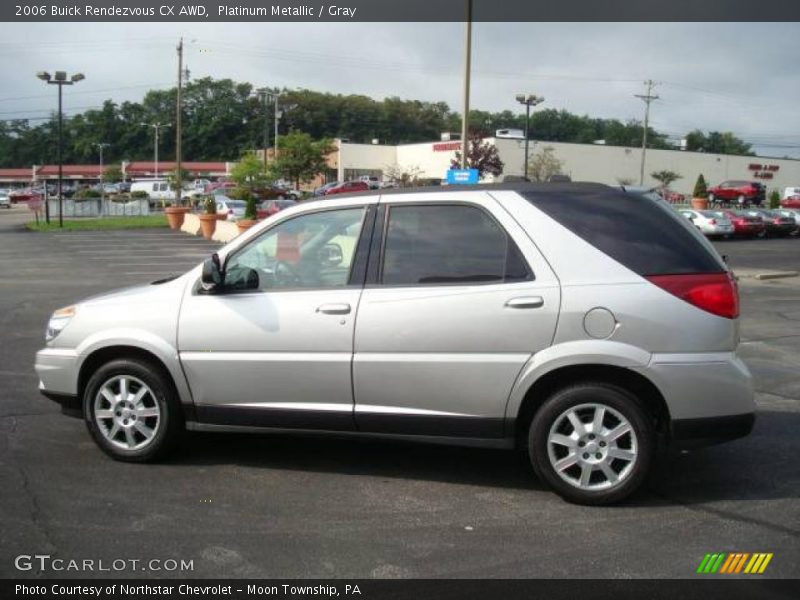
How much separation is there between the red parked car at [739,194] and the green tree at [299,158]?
32.2 metres

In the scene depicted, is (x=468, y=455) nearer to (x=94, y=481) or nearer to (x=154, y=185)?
(x=94, y=481)

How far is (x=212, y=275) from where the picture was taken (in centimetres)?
492

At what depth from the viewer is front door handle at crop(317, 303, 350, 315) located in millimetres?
4711

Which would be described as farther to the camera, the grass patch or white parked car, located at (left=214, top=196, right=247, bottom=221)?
white parked car, located at (left=214, top=196, right=247, bottom=221)

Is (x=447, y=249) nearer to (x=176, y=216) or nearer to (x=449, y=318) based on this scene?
(x=449, y=318)

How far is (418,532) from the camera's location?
13.7ft

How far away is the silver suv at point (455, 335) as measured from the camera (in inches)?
173

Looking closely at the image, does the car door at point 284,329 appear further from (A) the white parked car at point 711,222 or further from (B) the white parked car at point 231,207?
(B) the white parked car at point 231,207

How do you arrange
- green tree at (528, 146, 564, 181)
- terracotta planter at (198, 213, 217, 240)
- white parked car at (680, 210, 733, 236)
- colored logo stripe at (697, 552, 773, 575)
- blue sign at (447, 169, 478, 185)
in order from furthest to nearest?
green tree at (528, 146, 564, 181), white parked car at (680, 210, 733, 236), terracotta planter at (198, 213, 217, 240), blue sign at (447, 169, 478, 185), colored logo stripe at (697, 552, 773, 575)

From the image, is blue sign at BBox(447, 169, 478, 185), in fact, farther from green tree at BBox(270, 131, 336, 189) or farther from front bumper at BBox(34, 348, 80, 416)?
green tree at BBox(270, 131, 336, 189)

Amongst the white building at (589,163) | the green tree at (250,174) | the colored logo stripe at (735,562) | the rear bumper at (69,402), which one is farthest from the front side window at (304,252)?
the white building at (589,163)

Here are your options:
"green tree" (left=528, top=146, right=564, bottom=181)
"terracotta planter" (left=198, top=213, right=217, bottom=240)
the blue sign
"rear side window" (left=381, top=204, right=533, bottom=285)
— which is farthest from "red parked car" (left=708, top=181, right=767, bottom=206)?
"rear side window" (left=381, top=204, right=533, bottom=285)

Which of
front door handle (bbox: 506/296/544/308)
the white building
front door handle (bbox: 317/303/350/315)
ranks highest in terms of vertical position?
the white building

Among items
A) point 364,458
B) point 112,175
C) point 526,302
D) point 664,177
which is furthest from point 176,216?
point 112,175
